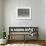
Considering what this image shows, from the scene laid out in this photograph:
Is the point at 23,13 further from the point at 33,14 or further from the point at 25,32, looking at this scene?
the point at 25,32

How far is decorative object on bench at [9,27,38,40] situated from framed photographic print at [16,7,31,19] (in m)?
0.44

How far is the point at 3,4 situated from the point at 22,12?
0.78 meters

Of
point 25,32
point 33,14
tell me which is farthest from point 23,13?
point 25,32

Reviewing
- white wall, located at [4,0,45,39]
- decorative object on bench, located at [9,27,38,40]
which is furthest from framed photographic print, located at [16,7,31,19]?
decorative object on bench, located at [9,27,38,40]

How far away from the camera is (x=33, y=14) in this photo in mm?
4125

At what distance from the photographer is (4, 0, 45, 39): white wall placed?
13.5 ft

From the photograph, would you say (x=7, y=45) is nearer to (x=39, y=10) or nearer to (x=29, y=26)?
(x=29, y=26)

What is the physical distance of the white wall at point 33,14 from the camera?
13.5 feet

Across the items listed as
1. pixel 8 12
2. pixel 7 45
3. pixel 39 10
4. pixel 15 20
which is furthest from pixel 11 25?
pixel 7 45

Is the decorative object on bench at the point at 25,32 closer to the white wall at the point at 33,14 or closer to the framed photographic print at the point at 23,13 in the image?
the white wall at the point at 33,14

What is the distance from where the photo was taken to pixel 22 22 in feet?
13.5

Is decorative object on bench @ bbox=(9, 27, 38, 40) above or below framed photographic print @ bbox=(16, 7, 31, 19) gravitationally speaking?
below

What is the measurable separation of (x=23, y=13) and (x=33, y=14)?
0.39 m

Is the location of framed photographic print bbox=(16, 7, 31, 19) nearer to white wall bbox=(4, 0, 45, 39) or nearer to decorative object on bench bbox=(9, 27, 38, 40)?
white wall bbox=(4, 0, 45, 39)
